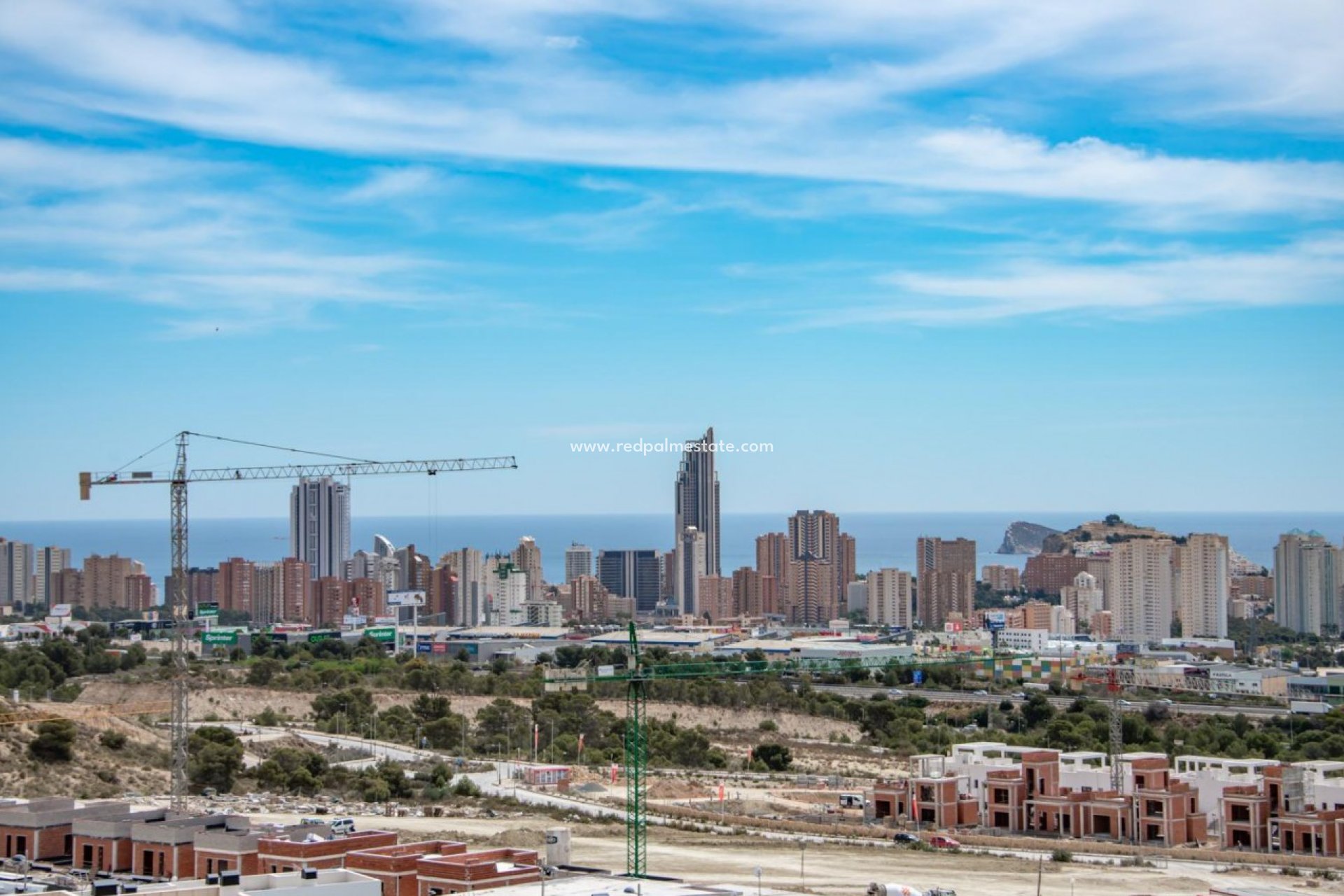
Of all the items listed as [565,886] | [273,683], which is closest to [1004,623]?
[273,683]

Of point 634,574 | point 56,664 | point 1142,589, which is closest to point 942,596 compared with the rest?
point 1142,589

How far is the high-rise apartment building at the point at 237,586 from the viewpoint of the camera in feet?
382

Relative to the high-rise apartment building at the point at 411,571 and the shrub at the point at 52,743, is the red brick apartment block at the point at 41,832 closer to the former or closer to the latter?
the shrub at the point at 52,743

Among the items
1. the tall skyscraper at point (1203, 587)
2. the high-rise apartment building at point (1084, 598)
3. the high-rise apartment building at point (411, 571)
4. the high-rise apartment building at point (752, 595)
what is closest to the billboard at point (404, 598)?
the high-rise apartment building at point (411, 571)

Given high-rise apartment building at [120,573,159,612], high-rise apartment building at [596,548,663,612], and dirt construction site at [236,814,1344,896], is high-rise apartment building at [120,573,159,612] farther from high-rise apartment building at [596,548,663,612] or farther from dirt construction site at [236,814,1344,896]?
dirt construction site at [236,814,1344,896]

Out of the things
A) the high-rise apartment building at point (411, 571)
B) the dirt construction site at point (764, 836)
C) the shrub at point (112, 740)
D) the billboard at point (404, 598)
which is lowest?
the dirt construction site at point (764, 836)

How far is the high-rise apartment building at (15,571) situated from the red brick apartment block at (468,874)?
392 ft

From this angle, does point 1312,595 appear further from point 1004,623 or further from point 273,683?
point 273,683

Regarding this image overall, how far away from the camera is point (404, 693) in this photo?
179 feet

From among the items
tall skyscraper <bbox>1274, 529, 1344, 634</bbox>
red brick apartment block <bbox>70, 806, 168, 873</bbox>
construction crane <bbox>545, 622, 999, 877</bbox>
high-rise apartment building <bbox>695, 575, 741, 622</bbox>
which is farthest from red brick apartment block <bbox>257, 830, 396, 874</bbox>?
high-rise apartment building <bbox>695, 575, 741, 622</bbox>

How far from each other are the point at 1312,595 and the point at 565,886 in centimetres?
9304

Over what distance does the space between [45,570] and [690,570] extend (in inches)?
1991

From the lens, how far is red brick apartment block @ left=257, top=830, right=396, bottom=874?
2075 centimetres

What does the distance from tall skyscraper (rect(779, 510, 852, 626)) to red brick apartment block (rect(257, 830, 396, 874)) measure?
99.7 metres
